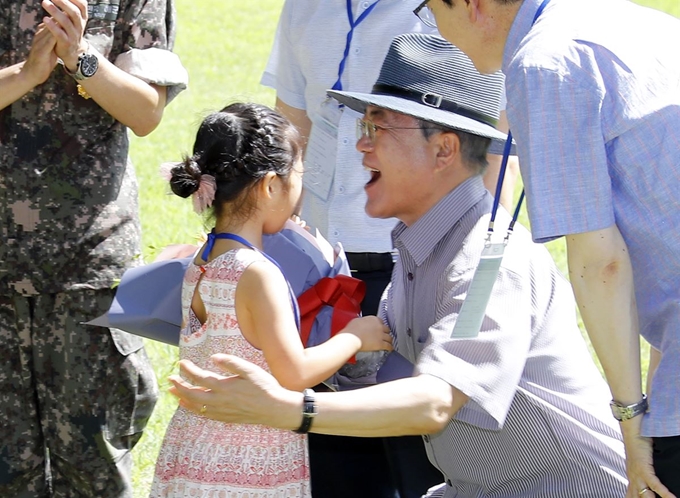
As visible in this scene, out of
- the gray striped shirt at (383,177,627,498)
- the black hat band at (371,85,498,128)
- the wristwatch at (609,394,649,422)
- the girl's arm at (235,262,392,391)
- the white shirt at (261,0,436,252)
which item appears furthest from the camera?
the white shirt at (261,0,436,252)

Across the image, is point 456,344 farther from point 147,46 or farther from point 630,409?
point 147,46

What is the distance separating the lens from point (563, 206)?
1.98m

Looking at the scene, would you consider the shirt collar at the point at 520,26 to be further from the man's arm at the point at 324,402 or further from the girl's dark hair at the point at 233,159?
the girl's dark hair at the point at 233,159

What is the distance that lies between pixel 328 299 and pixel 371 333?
0.22m

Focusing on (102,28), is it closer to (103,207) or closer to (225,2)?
(103,207)

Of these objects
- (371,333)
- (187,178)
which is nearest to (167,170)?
(187,178)

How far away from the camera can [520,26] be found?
2.12 m

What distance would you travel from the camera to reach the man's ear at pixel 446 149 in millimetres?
2684

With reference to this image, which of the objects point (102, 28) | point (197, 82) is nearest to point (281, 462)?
point (102, 28)

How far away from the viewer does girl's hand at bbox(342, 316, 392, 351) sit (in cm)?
268

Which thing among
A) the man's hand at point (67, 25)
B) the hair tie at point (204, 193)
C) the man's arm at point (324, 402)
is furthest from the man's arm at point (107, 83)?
the man's arm at point (324, 402)

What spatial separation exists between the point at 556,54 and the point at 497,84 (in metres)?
0.86

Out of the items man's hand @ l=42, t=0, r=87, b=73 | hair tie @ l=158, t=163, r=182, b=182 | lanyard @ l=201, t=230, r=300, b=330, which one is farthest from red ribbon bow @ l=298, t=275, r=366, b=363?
man's hand @ l=42, t=0, r=87, b=73

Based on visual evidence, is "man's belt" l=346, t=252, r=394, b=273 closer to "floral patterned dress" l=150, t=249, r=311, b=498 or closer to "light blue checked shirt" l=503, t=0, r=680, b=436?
"floral patterned dress" l=150, t=249, r=311, b=498
